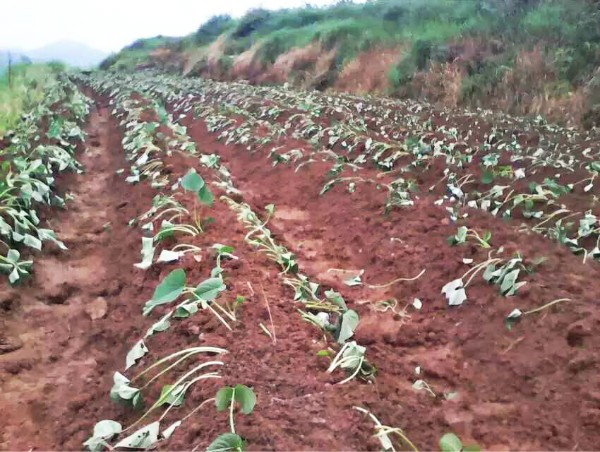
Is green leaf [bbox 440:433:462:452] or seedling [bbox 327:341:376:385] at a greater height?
green leaf [bbox 440:433:462:452]

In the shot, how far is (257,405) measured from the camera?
2.19 metres

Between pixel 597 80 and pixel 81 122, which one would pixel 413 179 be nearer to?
pixel 597 80

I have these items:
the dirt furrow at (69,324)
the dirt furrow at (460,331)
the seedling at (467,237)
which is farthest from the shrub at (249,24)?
the seedling at (467,237)

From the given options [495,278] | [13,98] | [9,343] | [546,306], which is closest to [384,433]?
[546,306]

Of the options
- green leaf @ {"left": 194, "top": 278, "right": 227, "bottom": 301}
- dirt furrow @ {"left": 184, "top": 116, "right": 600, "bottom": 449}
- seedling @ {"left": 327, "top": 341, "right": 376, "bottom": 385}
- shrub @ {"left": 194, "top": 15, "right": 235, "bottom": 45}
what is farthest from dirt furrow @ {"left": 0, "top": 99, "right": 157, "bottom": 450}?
shrub @ {"left": 194, "top": 15, "right": 235, "bottom": 45}

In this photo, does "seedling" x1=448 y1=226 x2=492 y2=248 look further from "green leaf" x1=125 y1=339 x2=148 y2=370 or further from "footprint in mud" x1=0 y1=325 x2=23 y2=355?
"footprint in mud" x1=0 y1=325 x2=23 y2=355

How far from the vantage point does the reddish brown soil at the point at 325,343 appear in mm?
2352

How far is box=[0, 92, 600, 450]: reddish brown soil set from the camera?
2.35 metres

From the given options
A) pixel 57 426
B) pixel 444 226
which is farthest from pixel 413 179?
pixel 57 426

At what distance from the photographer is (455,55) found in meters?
14.0

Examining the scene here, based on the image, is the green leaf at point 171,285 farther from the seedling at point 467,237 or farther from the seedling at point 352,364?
the seedling at point 467,237

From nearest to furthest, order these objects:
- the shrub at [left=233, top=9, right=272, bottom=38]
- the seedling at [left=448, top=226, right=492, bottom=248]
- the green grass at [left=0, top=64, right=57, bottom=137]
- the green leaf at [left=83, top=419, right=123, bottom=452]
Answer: the green leaf at [left=83, top=419, right=123, bottom=452] → the seedling at [left=448, top=226, right=492, bottom=248] → the green grass at [left=0, top=64, right=57, bottom=137] → the shrub at [left=233, top=9, right=272, bottom=38]

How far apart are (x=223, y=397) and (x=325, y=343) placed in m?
0.91

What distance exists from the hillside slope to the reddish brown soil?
7952 millimetres
